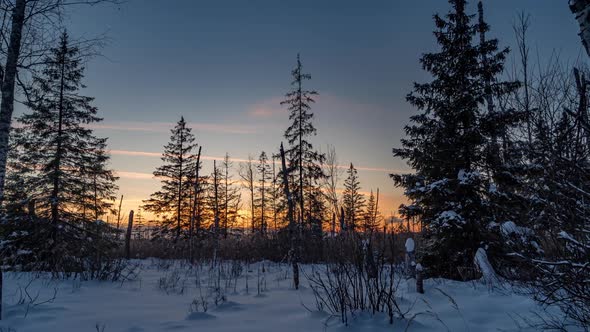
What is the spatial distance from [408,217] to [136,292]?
26.4ft

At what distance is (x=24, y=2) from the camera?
586 cm

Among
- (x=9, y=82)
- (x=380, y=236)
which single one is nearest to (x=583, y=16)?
(x=380, y=236)

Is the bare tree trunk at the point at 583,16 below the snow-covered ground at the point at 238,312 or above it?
above

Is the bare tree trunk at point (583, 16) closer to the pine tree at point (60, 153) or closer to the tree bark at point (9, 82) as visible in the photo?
the tree bark at point (9, 82)

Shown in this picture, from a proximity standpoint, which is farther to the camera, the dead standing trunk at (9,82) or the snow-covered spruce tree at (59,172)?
the snow-covered spruce tree at (59,172)

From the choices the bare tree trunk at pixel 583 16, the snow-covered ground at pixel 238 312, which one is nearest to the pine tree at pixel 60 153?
the snow-covered ground at pixel 238 312

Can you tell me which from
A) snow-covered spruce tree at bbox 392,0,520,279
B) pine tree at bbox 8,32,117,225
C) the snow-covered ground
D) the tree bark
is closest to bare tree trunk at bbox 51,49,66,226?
pine tree at bbox 8,32,117,225

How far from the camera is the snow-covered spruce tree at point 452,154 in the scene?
9.70 metres

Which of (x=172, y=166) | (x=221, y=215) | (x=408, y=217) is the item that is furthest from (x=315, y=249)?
(x=221, y=215)

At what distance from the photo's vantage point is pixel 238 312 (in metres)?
5.22

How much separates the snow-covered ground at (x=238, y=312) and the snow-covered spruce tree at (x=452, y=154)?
3.06 m

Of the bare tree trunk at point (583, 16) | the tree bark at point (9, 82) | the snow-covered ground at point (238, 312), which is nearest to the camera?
the bare tree trunk at point (583, 16)

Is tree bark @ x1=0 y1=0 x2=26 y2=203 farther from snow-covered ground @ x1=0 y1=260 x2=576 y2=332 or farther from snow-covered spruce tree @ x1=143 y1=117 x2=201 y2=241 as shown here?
snow-covered spruce tree @ x1=143 y1=117 x2=201 y2=241

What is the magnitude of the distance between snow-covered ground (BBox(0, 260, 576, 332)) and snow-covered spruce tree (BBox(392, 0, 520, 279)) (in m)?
3.06
